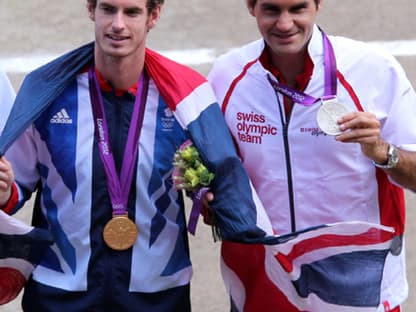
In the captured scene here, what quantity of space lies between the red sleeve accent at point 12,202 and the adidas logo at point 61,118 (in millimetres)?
337

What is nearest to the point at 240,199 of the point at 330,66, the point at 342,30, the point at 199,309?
the point at 330,66

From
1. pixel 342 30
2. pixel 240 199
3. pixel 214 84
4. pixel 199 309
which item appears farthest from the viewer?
pixel 342 30

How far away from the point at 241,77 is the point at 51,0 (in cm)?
448

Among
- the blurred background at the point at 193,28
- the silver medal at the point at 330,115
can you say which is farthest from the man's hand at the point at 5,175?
the blurred background at the point at 193,28

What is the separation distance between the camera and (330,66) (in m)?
4.93

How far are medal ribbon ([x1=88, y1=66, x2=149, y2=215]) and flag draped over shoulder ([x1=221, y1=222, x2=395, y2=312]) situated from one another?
2.25ft

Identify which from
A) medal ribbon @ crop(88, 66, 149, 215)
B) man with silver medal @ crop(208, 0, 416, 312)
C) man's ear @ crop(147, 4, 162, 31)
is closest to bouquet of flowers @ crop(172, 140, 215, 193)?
medal ribbon @ crop(88, 66, 149, 215)

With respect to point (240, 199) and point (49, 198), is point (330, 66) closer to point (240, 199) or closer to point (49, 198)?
point (240, 199)

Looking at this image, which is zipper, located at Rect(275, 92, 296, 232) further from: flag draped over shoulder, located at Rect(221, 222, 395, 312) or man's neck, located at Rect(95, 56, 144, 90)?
man's neck, located at Rect(95, 56, 144, 90)

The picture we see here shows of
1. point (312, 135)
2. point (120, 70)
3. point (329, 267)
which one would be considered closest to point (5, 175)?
point (120, 70)

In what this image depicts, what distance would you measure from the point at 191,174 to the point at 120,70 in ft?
1.91

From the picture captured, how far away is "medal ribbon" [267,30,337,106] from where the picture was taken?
488 cm

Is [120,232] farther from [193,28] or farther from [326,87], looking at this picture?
[193,28]

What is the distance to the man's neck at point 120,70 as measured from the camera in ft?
16.2
